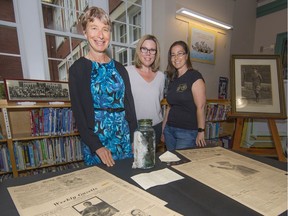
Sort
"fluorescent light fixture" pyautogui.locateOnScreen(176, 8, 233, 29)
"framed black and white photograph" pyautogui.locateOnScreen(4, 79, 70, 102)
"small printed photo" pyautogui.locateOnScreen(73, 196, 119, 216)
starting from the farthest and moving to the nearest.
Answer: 1. "fluorescent light fixture" pyautogui.locateOnScreen(176, 8, 233, 29)
2. "framed black and white photograph" pyautogui.locateOnScreen(4, 79, 70, 102)
3. "small printed photo" pyautogui.locateOnScreen(73, 196, 119, 216)

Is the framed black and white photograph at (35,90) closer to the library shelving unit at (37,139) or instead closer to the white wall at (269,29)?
the library shelving unit at (37,139)

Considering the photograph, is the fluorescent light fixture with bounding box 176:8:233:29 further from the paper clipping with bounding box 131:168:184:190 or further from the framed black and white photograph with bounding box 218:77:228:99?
the paper clipping with bounding box 131:168:184:190

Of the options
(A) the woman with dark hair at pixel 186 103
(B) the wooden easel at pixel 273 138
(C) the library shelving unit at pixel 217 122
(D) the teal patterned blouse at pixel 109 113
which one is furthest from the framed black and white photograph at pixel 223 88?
(D) the teal patterned blouse at pixel 109 113

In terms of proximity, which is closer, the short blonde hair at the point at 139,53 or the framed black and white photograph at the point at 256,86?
the short blonde hair at the point at 139,53

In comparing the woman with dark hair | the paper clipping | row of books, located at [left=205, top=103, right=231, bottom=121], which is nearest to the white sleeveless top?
the woman with dark hair

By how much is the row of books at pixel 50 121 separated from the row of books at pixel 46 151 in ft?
0.31

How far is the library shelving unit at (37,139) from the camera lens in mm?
1613

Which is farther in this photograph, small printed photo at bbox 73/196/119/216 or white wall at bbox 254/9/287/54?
white wall at bbox 254/9/287/54

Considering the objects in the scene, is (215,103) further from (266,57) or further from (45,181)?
(45,181)

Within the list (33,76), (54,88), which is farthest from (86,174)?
(33,76)

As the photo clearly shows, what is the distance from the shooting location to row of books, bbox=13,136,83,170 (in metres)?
1.67

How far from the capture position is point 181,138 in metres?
1.45

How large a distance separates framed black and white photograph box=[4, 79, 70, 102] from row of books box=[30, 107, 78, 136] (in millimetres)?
133

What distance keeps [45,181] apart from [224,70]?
3.44 m
